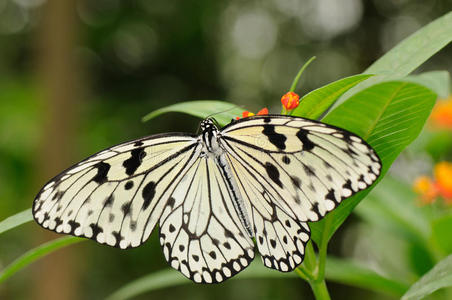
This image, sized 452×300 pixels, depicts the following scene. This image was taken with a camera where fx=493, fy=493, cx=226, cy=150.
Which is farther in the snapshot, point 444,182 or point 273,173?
point 444,182

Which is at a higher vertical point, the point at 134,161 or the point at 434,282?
the point at 134,161

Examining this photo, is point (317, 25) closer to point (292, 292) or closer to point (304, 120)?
point (292, 292)

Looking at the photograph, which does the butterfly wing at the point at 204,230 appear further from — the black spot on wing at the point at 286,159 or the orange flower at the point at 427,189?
the orange flower at the point at 427,189

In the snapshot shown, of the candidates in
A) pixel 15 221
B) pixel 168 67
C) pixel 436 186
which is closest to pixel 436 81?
pixel 15 221

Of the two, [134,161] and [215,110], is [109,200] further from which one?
[215,110]

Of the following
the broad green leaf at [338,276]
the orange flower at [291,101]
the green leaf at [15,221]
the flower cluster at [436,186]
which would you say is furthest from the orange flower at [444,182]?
the green leaf at [15,221]

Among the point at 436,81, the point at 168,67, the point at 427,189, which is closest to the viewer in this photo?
the point at 436,81

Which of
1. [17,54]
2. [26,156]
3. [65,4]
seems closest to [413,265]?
[65,4]

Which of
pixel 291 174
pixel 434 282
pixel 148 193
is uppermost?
pixel 148 193
